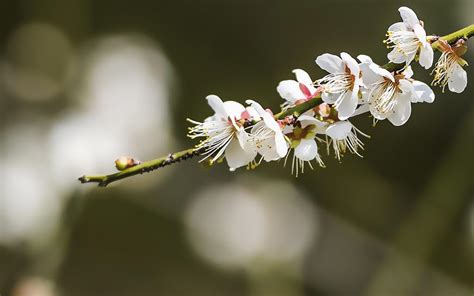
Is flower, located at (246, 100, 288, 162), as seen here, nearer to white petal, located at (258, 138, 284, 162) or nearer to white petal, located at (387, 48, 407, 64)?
white petal, located at (258, 138, 284, 162)

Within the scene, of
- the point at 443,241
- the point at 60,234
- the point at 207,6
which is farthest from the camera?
the point at 207,6

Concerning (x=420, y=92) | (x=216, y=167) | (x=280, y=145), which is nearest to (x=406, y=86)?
(x=420, y=92)

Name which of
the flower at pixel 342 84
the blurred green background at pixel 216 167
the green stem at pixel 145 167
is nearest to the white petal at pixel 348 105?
the flower at pixel 342 84

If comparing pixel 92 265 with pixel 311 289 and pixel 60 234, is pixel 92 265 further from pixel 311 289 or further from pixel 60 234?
pixel 311 289

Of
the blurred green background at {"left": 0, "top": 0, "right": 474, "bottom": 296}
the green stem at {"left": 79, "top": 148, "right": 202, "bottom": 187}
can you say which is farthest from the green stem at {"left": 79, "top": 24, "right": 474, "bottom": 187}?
the blurred green background at {"left": 0, "top": 0, "right": 474, "bottom": 296}

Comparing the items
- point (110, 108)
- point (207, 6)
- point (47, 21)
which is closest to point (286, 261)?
point (110, 108)

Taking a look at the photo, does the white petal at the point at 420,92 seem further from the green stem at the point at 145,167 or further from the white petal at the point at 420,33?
the green stem at the point at 145,167
